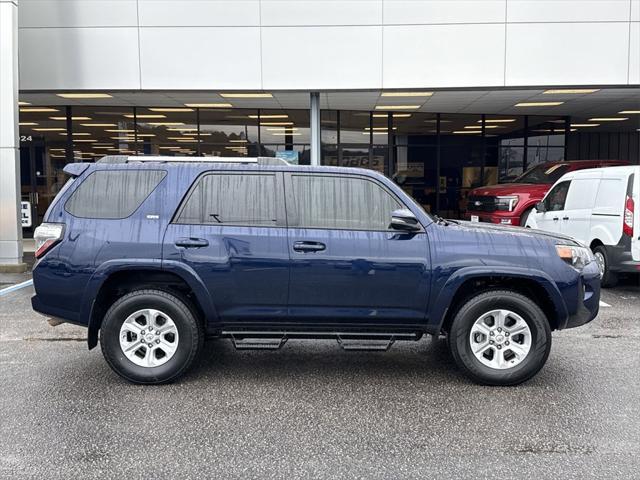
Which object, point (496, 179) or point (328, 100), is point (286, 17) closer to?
point (328, 100)

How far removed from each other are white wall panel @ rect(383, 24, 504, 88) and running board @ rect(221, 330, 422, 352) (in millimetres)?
8695

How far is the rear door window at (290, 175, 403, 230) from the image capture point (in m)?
4.86

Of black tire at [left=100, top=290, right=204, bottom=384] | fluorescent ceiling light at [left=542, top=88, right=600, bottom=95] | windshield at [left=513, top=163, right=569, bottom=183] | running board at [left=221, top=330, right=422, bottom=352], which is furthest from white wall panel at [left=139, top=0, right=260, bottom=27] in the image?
running board at [left=221, top=330, right=422, bottom=352]

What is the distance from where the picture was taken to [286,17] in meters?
12.1

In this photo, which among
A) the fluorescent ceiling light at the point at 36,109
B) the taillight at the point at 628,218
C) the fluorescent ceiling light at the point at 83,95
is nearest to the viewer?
the taillight at the point at 628,218

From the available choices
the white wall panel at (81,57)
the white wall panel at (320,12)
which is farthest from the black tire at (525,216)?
the white wall panel at (81,57)

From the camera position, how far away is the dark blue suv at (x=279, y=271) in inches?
186

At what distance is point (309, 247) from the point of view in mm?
4742

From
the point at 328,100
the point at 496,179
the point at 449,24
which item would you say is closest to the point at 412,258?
the point at 449,24

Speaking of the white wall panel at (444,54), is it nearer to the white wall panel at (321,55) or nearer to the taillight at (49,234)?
the white wall panel at (321,55)

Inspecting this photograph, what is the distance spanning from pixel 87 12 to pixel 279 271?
10.1m

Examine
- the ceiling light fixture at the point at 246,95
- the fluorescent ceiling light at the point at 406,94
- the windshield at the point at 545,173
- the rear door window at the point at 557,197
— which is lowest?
the rear door window at the point at 557,197

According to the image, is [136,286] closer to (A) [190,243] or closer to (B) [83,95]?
(A) [190,243]

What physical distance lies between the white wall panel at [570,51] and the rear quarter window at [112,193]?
9682 millimetres
